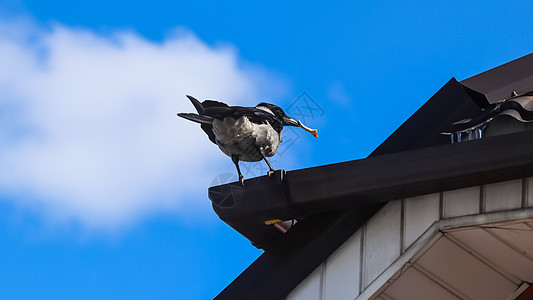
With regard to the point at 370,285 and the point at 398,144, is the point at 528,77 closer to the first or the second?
the point at 398,144

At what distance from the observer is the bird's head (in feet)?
14.6

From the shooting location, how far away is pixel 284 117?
14.6 ft

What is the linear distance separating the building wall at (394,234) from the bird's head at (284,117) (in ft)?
2.31

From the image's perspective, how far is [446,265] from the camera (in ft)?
13.2

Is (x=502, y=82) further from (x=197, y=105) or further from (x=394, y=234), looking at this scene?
(x=197, y=105)

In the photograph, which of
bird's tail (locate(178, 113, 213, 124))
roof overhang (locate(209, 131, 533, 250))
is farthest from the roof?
bird's tail (locate(178, 113, 213, 124))

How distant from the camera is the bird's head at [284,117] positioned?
445cm

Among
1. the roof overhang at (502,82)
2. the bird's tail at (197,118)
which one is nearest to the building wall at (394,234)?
the roof overhang at (502,82)

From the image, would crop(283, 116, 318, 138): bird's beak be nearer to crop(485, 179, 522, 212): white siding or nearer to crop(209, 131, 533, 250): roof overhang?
crop(209, 131, 533, 250): roof overhang

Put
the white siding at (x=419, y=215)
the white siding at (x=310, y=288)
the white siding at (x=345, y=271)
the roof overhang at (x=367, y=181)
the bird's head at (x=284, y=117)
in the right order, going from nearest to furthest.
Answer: the roof overhang at (x=367, y=181) < the white siding at (x=419, y=215) < the white siding at (x=345, y=271) < the white siding at (x=310, y=288) < the bird's head at (x=284, y=117)

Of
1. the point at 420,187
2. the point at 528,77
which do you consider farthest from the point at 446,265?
the point at 528,77

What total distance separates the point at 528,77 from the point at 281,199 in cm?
151

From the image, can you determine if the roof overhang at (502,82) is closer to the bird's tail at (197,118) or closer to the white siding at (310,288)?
the white siding at (310,288)

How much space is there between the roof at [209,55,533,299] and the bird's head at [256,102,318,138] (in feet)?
1.47
